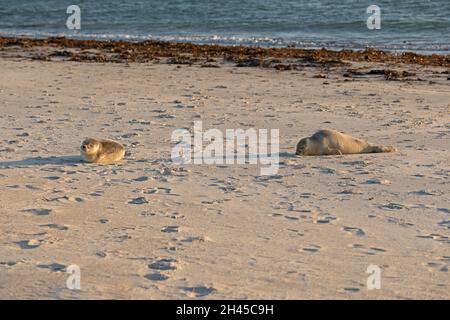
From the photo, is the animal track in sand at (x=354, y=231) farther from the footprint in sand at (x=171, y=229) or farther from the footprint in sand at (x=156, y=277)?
Answer: the footprint in sand at (x=156, y=277)

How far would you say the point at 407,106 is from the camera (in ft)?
36.7

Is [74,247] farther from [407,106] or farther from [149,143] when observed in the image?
[407,106]

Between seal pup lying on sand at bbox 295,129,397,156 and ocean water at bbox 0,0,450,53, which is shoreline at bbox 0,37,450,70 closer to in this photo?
ocean water at bbox 0,0,450,53

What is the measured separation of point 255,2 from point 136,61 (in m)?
20.6

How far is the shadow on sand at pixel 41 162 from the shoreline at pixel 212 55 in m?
8.16

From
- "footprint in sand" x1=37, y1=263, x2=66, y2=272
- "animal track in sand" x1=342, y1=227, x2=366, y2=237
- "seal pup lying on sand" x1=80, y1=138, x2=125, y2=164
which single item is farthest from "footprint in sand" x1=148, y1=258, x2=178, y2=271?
"seal pup lying on sand" x1=80, y1=138, x2=125, y2=164

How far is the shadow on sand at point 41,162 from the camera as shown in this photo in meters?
7.54

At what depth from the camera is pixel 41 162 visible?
302 inches

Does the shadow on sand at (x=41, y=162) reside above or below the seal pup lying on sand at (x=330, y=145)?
below

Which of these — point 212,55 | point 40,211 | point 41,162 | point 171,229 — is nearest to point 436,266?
point 171,229

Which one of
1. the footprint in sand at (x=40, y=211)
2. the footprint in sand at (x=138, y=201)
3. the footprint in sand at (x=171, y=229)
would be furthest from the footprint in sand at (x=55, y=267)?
the footprint in sand at (x=138, y=201)

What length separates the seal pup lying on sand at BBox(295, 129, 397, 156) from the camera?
802cm

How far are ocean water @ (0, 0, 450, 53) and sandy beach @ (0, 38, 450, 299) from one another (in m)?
10.9
